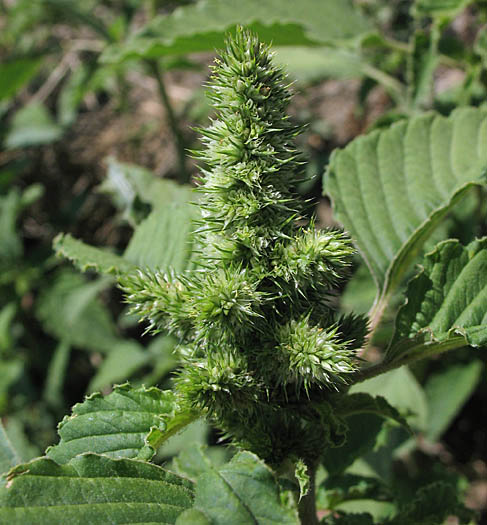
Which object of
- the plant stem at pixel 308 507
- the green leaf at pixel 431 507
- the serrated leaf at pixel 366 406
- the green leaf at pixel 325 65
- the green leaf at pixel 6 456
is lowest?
the green leaf at pixel 431 507

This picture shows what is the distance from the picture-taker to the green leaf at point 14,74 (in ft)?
13.5

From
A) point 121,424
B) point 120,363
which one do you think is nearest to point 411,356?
point 121,424

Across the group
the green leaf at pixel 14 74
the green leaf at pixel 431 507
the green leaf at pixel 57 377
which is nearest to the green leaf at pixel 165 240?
the green leaf at pixel 431 507

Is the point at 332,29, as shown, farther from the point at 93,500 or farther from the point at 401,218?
the point at 93,500

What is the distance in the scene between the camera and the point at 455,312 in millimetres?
1530

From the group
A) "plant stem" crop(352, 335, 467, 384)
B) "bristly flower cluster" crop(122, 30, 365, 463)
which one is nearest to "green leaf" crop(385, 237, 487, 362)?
"plant stem" crop(352, 335, 467, 384)

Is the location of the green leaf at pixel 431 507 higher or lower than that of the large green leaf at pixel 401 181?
lower

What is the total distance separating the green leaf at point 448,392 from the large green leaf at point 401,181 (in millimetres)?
1673

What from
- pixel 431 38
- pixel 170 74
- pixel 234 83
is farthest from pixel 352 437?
pixel 170 74

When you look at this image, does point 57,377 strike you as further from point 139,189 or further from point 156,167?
point 156,167

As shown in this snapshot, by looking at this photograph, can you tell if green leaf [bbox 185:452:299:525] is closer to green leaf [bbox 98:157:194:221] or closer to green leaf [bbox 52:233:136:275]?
green leaf [bbox 52:233:136:275]

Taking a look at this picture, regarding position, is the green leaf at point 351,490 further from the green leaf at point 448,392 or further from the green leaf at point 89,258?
the green leaf at point 448,392

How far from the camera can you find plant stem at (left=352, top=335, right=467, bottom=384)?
1.44 meters

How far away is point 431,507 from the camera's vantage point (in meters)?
1.74
